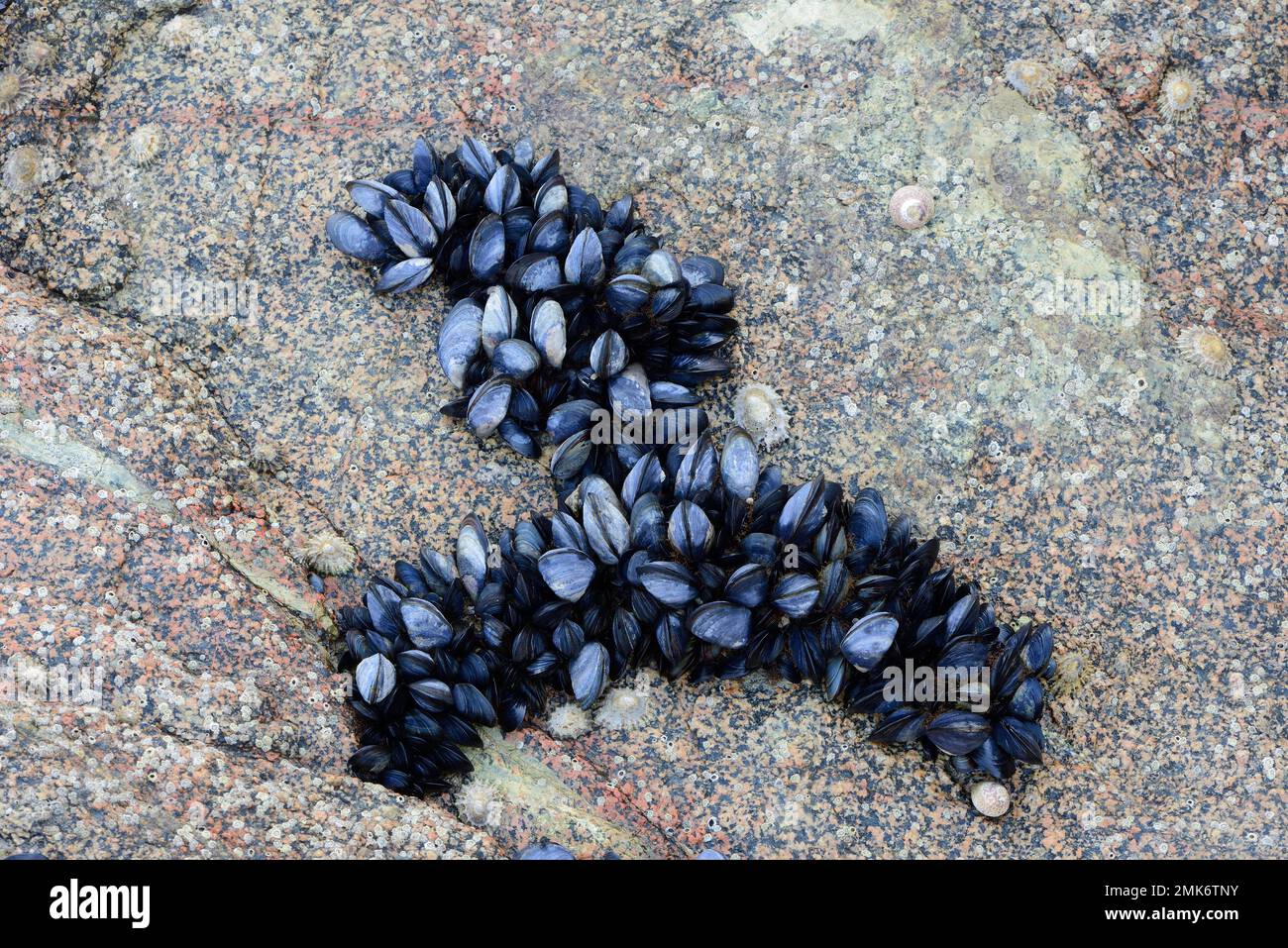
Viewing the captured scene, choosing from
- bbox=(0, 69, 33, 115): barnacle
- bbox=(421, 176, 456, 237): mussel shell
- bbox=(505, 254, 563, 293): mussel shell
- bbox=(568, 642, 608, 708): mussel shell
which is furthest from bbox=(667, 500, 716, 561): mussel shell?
bbox=(0, 69, 33, 115): barnacle

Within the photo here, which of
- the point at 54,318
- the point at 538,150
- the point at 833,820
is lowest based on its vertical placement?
the point at 833,820

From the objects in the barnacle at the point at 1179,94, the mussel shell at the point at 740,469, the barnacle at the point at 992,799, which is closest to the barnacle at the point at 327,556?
the mussel shell at the point at 740,469

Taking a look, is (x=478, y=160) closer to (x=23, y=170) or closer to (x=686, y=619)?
(x=23, y=170)

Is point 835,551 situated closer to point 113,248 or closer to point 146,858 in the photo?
point 146,858

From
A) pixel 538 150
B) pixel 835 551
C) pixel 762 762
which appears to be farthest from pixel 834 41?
pixel 762 762

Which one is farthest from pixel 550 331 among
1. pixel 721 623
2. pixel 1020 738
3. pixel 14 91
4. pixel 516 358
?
pixel 14 91
